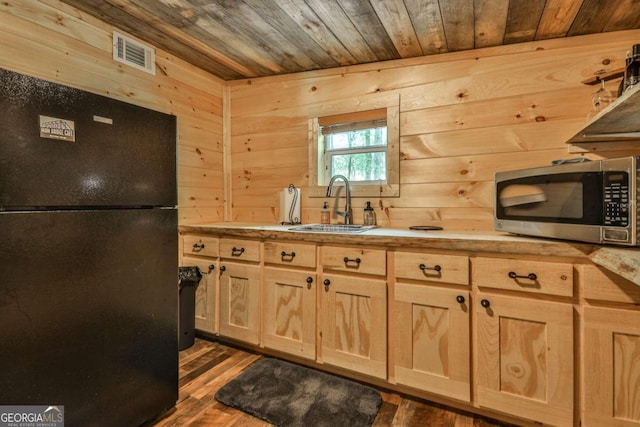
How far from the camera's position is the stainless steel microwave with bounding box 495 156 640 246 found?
43.8 inches

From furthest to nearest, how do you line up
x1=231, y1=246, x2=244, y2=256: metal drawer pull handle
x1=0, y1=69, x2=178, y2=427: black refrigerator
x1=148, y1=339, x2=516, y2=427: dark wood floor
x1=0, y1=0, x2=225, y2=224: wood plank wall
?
x1=231, y1=246, x2=244, y2=256: metal drawer pull handle, x1=0, y1=0, x2=225, y2=224: wood plank wall, x1=148, y1=339, x2=516, y2=427: dark wood floor, x1=0, y1=69, x2=178, y2=427: black refrigerator

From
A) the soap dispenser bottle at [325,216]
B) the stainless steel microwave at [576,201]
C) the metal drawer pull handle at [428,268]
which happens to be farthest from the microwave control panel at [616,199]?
the soap dispenser bottle at [325,216]

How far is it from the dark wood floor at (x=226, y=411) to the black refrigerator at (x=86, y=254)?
118 millimetres

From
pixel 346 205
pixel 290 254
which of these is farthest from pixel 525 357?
pixel 346 205

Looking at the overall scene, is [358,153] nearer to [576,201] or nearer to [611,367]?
[576,201]

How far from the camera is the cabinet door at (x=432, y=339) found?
1552 mm

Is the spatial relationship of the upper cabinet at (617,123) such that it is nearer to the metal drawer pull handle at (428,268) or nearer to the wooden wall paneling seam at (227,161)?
the metal drawer pull handle at (428,268)

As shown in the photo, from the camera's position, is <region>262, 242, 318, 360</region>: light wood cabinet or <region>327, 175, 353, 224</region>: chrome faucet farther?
<region>327, 175, 353, 224</region>: chrome faucet

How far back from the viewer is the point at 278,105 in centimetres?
275

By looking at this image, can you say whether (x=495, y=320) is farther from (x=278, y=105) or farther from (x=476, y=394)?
(x=278, y=105)

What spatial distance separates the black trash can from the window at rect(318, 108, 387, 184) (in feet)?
4.22

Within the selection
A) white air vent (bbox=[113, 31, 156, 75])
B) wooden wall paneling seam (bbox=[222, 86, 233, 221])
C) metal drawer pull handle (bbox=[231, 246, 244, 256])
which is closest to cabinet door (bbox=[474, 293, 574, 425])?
metal drawer pull handle (bbox=[231, 246, 244, 256])

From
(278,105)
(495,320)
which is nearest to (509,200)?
(495,320)

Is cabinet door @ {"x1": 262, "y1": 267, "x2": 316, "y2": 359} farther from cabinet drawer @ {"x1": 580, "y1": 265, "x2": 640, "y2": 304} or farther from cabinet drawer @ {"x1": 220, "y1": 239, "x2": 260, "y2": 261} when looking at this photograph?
cabinet drawer @ {"x1": 580, "y1": 265, "x2": 640, "y2": 304}
